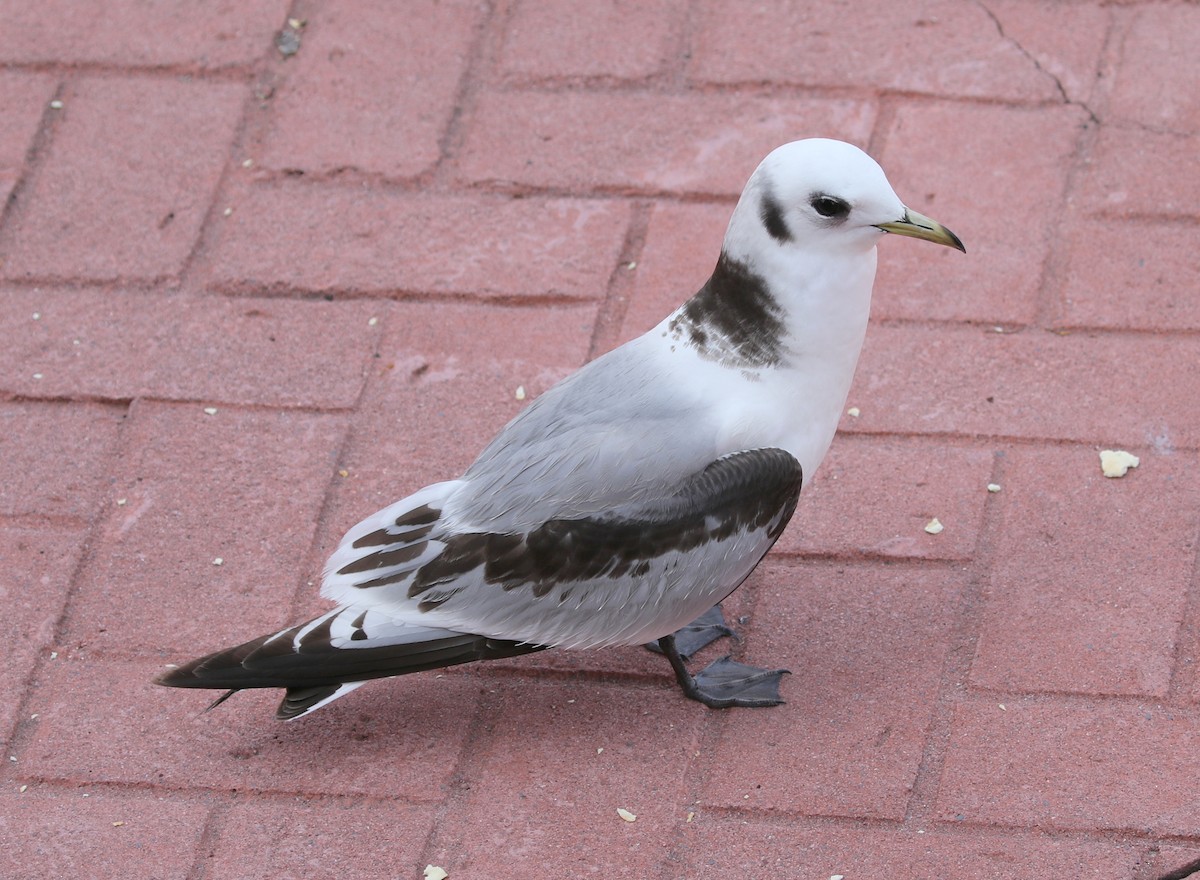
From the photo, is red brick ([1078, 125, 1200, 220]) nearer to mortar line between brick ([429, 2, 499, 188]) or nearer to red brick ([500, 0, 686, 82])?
red brick ([500, 0, 686, 82])

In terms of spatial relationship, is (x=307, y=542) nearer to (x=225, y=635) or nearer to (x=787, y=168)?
(x=225, y=635)

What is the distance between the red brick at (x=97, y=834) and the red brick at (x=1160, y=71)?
9.84 feet

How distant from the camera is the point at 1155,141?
4.03m

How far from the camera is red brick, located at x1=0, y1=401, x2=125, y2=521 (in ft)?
11.2

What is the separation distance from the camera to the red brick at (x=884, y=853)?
2604 millimetres

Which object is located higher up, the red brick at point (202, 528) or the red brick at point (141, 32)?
the red brick at point (141, 32)

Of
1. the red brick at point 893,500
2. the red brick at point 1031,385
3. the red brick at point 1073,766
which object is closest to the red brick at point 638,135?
the red brick at point 1031,385

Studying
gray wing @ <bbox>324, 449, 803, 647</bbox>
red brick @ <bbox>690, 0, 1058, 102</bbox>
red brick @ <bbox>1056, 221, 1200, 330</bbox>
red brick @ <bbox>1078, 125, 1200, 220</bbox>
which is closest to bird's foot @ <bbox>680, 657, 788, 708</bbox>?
gray wing @ <bbox>324, 449, 803, 647</bbox>

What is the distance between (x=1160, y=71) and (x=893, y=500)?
1.73m

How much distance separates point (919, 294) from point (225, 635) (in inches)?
72.6

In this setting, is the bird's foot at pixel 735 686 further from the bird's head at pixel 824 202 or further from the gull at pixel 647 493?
the bird's head at pixel 824 202

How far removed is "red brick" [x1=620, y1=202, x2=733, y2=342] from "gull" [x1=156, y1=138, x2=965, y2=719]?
91 cm

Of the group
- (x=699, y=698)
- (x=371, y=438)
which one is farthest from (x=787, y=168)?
(x=371, y=438)

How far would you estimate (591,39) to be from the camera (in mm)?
4465
